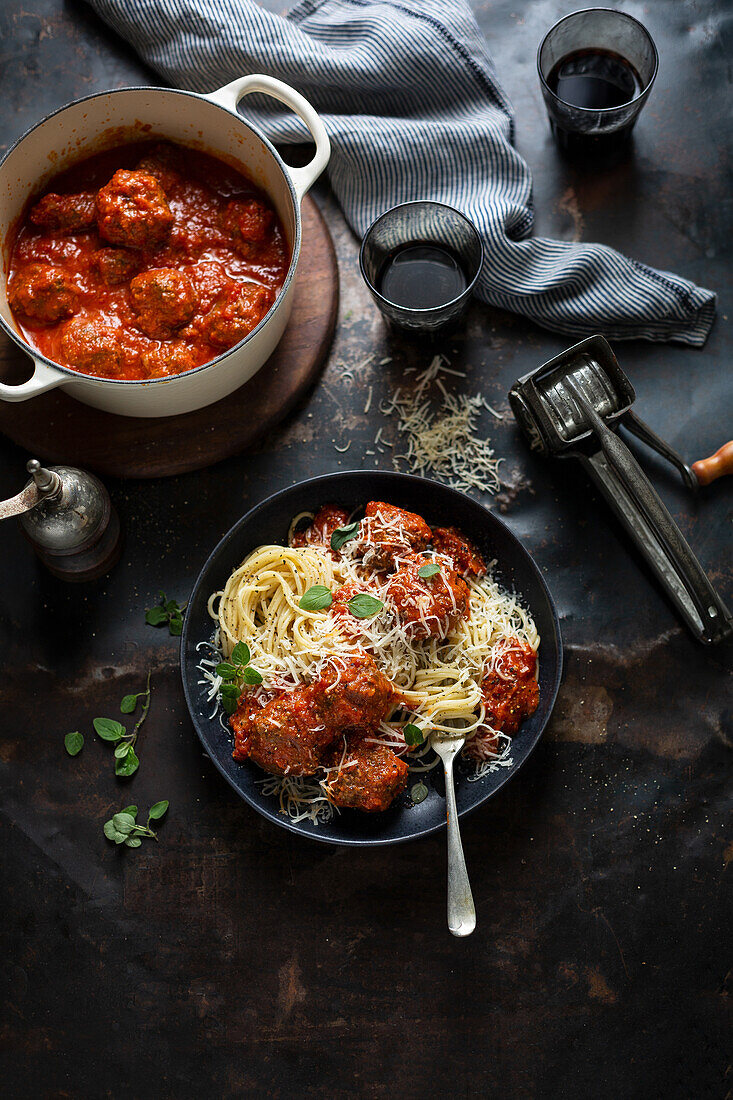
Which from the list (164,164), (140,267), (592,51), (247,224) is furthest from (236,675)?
(592,51)

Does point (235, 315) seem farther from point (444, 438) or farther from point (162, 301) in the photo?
point (444, 438)

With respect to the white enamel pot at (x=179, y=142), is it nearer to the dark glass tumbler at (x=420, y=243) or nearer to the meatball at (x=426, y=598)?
the dark glass tumbler at (x=420, y=243)

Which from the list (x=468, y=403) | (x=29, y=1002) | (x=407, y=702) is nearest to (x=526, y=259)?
(x=468, y=403)

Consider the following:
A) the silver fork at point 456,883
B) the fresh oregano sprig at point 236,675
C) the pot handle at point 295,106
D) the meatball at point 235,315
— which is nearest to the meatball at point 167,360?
the meatball at point 235,315

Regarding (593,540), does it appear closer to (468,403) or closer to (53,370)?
(468,403)

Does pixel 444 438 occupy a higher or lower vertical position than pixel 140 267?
lower

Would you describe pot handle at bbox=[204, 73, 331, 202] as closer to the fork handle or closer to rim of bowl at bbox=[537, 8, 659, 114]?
rim of bowl at bbox=[537, 8, 659, 114]
